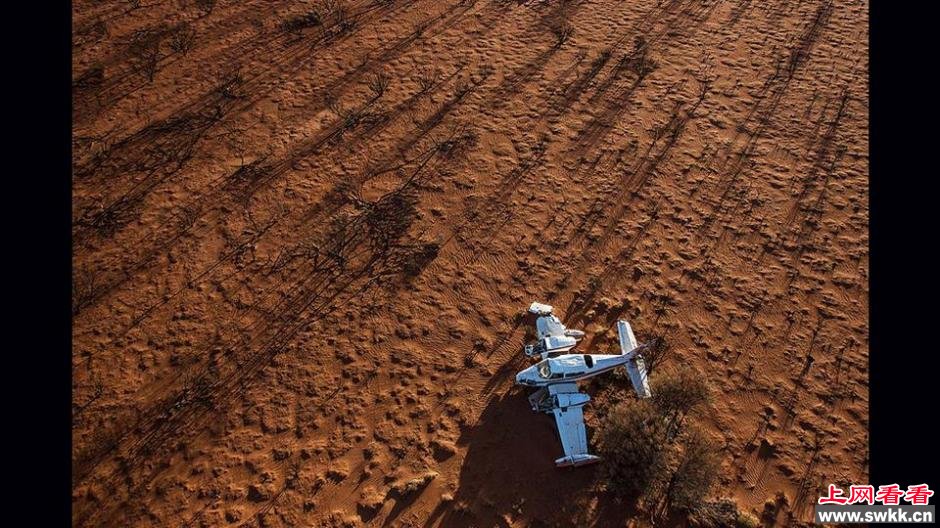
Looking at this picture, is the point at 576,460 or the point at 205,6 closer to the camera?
the point at 576,460

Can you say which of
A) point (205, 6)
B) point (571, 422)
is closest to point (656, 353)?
point (571, 422)

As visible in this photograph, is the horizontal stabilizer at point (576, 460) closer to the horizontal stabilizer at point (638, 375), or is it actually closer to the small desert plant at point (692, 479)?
the small desert plant at point (692, 479)

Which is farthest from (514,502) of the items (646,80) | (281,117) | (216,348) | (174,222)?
(646,80)

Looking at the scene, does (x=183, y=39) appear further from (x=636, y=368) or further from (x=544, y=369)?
(x=636, y=368)

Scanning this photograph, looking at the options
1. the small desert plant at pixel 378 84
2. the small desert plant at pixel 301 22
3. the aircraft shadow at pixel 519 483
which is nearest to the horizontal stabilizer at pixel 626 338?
the aircraft shadow at pixel 519 483

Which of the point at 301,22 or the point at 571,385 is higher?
the point at 301,22
